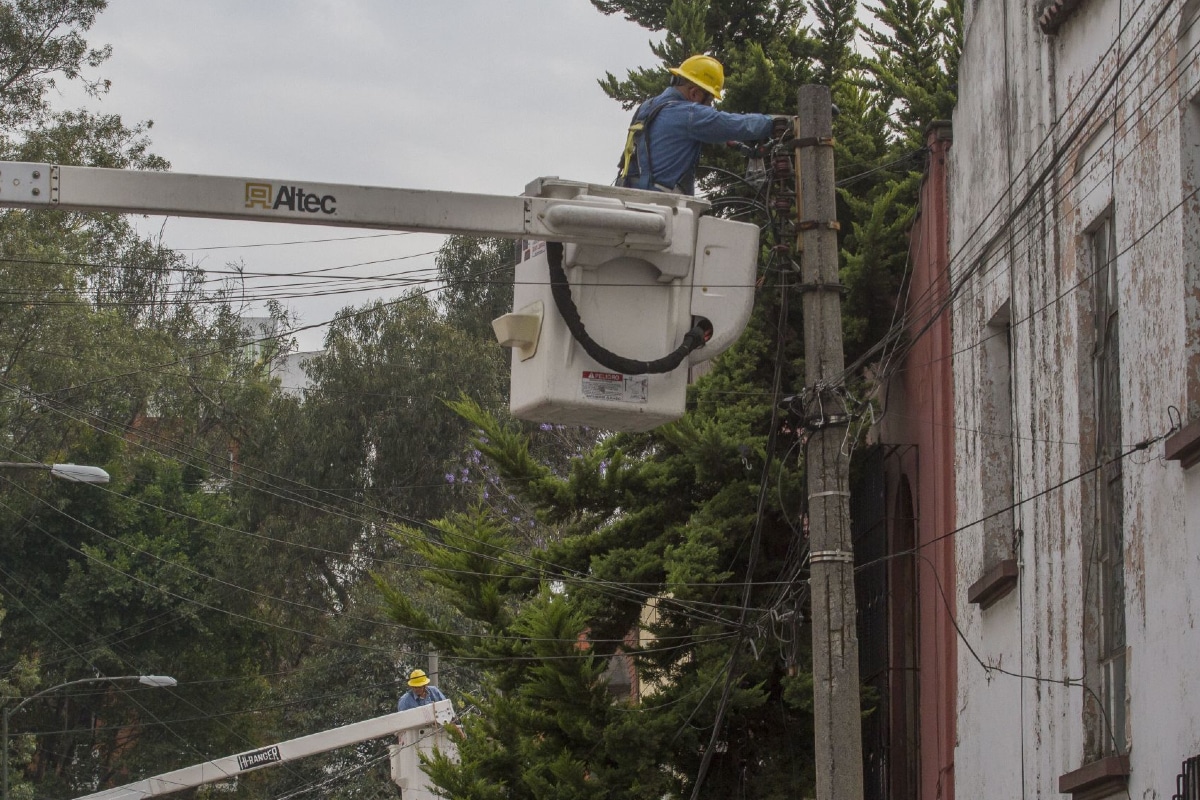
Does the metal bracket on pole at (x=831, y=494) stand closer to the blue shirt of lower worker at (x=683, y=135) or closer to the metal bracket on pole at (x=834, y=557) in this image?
the metal bracket on pole at (x=834, y=557)

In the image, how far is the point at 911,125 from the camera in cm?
2117

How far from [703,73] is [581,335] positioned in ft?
11.4

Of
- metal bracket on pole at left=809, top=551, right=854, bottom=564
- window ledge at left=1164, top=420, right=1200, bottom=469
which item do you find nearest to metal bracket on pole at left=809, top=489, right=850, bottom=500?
metal bracket on pole at left=809, top=551, right=854, bottom=564

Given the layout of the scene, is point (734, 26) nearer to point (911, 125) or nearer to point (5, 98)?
point (911, 125)

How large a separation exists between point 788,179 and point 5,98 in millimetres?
32600

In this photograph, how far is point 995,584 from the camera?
42.2 feet

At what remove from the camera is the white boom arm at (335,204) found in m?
9.48

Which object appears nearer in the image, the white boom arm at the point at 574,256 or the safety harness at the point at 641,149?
the white boom arm at the point at 574,256

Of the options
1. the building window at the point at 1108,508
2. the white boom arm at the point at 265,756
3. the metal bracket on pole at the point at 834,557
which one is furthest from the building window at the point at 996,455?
the white boom arm at the point at 265,756

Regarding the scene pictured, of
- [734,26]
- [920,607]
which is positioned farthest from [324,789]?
[920,607]

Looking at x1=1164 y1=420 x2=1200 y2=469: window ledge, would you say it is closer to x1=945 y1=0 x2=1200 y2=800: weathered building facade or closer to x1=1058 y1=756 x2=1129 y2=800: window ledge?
x1=945 y1=0 x2=1200 y2=800: weathered building facade

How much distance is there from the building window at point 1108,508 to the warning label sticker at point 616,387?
280 cm

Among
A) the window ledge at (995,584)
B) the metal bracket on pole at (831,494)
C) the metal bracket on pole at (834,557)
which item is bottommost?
the window ledge at (995,584)

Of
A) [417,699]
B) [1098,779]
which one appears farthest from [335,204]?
[417,699]
